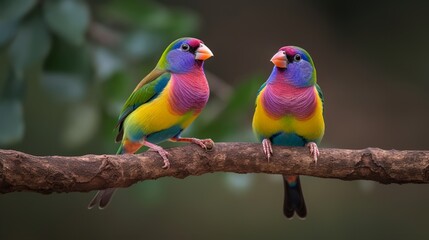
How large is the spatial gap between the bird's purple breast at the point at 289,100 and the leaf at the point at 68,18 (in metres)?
0.98

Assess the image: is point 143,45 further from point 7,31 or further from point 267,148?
point 267,148

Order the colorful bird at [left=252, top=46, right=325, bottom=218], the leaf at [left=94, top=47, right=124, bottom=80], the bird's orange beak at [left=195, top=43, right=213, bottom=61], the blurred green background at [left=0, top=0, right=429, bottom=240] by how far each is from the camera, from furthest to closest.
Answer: the blurred green background at [left=0, top=0, right=429, bottom=240], the leaf at [left=94, top=47, right=124, bottom=80], the colorful bird at [left=252, top=46, right=325, bottom=218], the bird's orange beak at [left=195, top=43, right=213, bottom=61]

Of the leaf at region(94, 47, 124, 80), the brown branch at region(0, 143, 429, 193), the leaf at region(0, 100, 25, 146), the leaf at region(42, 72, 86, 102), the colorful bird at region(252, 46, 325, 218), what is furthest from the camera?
the leaf at region(94, 47, 124, 80)

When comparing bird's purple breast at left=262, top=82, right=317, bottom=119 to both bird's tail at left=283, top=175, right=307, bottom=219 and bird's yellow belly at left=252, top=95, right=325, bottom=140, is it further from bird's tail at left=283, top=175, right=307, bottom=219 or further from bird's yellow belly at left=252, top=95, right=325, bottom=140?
bird's tail at left=283, top=175, right=307, bottom=219

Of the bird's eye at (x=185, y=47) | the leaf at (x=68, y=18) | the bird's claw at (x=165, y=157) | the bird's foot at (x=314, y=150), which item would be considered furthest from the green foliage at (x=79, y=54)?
the bird's foot at (x=314, y=150)

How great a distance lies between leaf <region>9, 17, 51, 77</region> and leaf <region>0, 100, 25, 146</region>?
18cm

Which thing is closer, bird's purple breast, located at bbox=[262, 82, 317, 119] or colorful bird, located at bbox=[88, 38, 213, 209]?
colorful bird, located at bbox=[88, 38, 213, 209]

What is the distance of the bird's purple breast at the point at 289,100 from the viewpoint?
9.98 ft

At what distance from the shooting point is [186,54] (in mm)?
2943

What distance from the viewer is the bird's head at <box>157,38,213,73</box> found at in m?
2.92

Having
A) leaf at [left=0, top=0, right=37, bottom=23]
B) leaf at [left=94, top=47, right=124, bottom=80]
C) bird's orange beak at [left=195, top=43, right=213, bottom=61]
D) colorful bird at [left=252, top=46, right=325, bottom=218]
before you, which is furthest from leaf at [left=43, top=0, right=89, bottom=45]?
colorful bird at [left=252, top=46, right=325, bottom=218]

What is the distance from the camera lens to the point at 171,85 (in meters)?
2.99

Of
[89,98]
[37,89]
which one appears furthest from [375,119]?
[89,98]

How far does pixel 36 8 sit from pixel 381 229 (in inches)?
155
